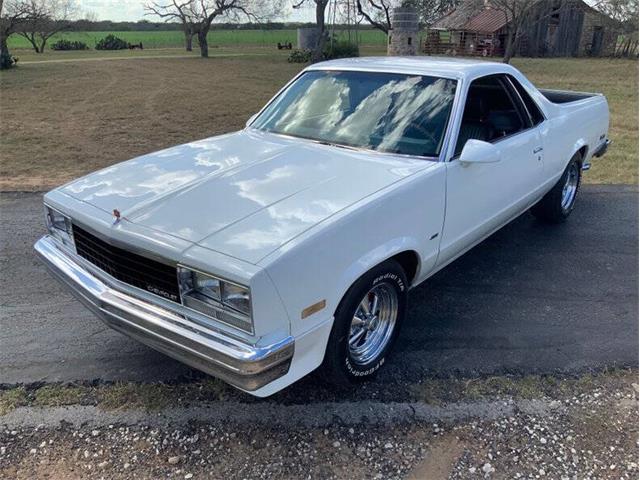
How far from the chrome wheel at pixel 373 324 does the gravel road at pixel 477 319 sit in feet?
0.64

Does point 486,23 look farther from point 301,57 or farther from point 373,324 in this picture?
point 373,324

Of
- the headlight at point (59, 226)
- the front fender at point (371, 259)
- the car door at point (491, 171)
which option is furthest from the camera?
the car door at point (491, 171)

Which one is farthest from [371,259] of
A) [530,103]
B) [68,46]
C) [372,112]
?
[68,46]

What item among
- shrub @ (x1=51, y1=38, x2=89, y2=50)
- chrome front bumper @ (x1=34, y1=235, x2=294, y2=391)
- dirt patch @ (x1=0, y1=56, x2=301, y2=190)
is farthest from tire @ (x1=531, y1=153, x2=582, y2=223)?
shrub @ (x1=51, y1=38, x2=89, y2=50)

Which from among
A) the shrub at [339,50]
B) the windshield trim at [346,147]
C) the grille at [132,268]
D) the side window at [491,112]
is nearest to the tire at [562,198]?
the side window at [491,112]

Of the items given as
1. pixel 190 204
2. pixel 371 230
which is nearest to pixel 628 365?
pixel 371 230

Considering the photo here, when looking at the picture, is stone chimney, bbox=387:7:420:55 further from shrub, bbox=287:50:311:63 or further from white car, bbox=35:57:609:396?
shrub, bbox=287:50:311:63

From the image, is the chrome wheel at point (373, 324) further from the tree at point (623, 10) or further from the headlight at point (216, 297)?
the tree at point (623, 10)

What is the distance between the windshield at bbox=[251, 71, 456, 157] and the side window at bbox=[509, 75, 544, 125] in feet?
3.45

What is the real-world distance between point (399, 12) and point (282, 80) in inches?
442

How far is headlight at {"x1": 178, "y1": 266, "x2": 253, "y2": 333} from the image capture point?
2.30 metres

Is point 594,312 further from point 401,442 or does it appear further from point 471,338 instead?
point 401,442

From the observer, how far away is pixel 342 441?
266 cm

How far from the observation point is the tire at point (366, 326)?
2.69m
